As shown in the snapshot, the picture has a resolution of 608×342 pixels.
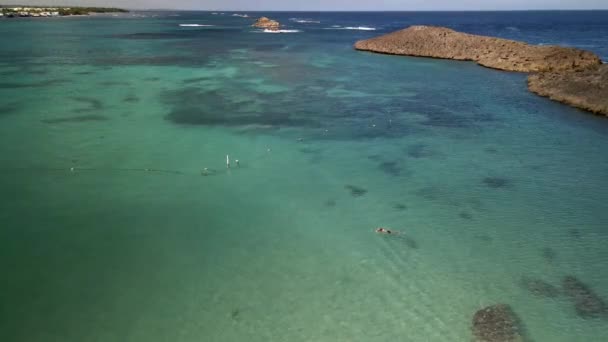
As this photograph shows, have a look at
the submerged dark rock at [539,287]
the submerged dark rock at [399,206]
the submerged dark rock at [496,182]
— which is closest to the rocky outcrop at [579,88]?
the submerged dark rock at [496,182]

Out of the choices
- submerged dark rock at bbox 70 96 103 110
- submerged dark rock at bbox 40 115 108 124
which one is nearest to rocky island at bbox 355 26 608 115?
submerged dark rock at bbox 40 115 108 124

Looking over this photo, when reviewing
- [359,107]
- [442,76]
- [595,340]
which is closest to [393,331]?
[595,340]

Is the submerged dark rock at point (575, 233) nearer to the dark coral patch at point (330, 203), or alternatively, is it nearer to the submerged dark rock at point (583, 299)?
the submerged dark rock at point (583, 299)

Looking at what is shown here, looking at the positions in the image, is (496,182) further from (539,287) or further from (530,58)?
(530,58)

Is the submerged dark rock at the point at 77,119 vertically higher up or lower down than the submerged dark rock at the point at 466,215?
higher up

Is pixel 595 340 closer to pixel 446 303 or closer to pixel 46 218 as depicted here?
pixel 446 303

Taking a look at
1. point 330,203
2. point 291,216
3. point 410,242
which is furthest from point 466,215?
point 291,216

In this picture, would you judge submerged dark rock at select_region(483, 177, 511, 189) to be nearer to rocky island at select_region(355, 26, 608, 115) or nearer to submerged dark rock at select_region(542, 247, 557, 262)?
submerged dark rock at select_region(542, 247, 557, 262)
